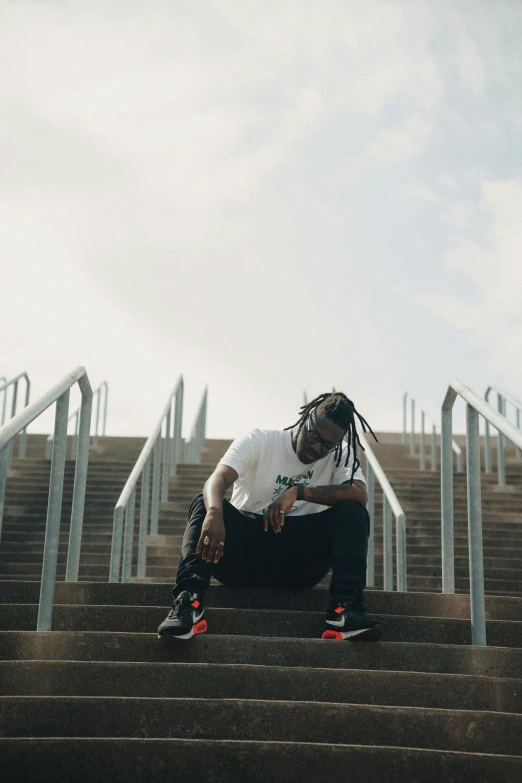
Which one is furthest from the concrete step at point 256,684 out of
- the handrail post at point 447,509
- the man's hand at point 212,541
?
the handrail post at point 447,509

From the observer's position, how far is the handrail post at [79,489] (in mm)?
3494

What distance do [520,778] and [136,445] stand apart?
7.98 meters

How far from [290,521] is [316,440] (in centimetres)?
32

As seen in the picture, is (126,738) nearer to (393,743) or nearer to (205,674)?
(205,674)

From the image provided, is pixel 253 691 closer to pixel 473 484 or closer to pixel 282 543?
pixel 282 543

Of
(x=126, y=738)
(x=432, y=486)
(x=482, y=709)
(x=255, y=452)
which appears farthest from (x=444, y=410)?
(x=432, y=486)

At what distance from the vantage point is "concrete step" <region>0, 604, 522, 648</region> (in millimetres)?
3016

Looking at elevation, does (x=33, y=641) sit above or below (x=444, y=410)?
below

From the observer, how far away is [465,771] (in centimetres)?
226

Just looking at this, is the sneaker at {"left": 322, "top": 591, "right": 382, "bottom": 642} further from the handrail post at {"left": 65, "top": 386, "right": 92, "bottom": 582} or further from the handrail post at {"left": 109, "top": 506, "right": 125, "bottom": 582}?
the handrail post at {"left": 109, "top": 506, "right": 125, "bottom": 582}

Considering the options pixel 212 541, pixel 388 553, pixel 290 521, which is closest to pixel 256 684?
pixel 212 541

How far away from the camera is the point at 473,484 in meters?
3.15

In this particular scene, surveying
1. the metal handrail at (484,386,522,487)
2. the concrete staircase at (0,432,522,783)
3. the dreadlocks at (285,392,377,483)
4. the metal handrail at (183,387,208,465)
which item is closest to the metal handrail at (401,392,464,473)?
the metal handrail at (484,386,522,487)

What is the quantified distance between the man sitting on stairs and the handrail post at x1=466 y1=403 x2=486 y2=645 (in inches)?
14.0
